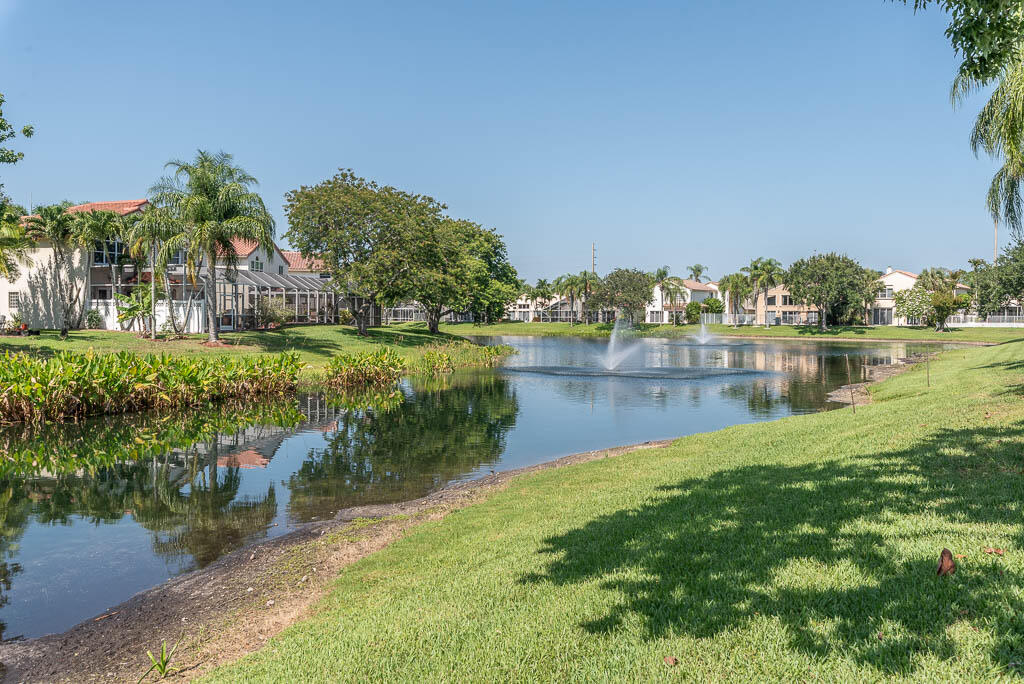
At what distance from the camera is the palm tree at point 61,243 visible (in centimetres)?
4312

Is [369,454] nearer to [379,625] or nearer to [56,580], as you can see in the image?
[56,580]

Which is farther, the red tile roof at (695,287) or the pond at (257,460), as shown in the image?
the red tile roof at (695,287)

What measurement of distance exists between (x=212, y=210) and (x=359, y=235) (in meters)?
16.0

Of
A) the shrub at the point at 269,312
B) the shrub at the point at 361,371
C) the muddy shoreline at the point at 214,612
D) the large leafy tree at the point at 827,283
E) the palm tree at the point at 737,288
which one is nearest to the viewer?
the muddy shoreline at the point at 214,612

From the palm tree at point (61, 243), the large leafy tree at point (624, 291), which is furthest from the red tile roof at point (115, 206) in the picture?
the large leafy tree at point (624, 291)

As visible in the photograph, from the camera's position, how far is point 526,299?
142875mm

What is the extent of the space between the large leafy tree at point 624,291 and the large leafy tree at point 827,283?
2142 centimetres

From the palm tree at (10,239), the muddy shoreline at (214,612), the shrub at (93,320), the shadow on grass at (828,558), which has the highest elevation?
the palm tree at (10,239)

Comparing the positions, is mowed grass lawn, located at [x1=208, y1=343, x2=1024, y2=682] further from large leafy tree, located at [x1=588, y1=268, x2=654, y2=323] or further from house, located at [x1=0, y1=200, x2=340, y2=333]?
large leafy tree, located at [x1=588, y1=268, x2=654, y2=323]

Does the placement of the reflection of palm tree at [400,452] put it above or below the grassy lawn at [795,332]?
below

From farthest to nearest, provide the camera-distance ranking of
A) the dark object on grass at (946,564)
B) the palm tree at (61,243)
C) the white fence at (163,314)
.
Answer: the white fence at (163,314), the palm tree at (61,243), the dark object on grass at (946,564)

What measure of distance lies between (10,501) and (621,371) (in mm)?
31933

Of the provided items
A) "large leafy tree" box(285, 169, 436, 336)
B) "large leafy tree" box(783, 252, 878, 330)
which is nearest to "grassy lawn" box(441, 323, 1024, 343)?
"large leafy tree" box(783, 252, 878, 330)

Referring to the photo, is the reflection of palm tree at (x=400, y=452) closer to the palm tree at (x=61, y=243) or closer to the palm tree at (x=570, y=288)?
the palm tree at (x=61, y=243)
